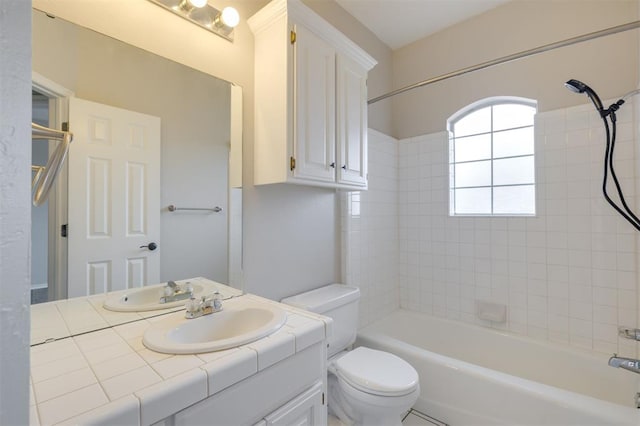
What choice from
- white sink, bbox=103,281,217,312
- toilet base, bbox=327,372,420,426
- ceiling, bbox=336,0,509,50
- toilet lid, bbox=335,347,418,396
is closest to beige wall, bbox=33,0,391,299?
ceiling, bbox=336,0,509,50

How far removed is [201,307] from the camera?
3.87 feet

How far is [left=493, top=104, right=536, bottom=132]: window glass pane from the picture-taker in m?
2.17

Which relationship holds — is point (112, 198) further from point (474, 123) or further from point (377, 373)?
point (474, 123)

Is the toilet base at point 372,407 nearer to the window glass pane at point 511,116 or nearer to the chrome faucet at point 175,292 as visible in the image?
the chrome faucet at point 175,292

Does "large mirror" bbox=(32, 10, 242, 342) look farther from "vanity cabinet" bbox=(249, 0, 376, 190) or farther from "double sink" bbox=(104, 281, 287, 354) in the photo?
"vanity cabinet" bbox=(249, 0, 376, 190)

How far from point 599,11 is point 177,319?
2946 millimetres

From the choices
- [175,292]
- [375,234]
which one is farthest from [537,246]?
[175,292]

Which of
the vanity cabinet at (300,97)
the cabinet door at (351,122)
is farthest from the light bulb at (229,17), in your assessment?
the cabinet door at (351,122)

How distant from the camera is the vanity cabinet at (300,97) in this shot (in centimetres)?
141

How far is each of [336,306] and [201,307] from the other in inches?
32.1

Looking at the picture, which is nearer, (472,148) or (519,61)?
(519,61)

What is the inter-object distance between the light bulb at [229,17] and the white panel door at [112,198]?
583 millimetres

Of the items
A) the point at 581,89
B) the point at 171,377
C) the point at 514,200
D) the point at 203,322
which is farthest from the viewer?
the point at 514,200

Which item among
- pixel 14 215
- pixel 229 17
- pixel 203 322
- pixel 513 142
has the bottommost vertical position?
pixel 203 322
